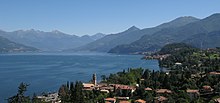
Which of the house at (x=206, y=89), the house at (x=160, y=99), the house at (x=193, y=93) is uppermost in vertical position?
the house at (x=206, y=89)

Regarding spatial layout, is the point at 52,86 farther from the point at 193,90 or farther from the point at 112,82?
the point at 193,90

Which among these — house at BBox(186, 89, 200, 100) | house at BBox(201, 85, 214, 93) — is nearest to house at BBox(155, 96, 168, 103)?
house at BBox(186, 89, 200, 100)

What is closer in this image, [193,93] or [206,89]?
[193,93]

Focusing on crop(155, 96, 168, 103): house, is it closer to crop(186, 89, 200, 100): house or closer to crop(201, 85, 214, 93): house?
crop(186, 89, 200, 100): house

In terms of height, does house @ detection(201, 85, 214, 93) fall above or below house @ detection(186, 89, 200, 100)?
above

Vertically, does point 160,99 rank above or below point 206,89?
below

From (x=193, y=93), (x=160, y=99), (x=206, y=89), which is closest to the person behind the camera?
(x=160, y=99)

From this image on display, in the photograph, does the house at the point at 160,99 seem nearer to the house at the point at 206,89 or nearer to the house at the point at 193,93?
the house at the point at 193,93

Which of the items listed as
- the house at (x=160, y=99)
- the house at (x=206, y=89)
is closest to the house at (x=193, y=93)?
the house at (x=206, y=89)

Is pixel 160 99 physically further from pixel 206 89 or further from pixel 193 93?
pixel 206 89

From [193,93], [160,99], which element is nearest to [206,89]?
[193,93]

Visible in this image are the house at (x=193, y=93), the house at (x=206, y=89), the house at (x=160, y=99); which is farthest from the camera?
the house at (x=206, y=89)
